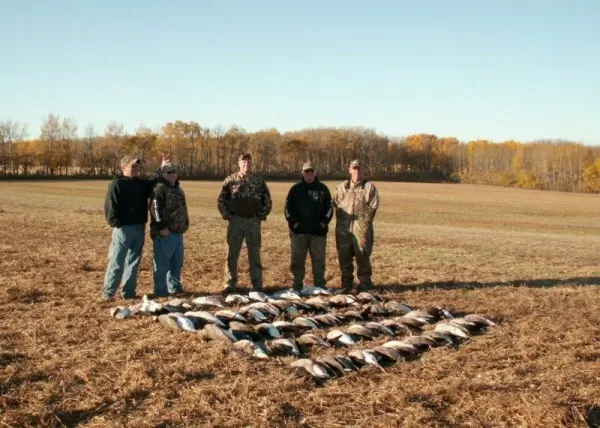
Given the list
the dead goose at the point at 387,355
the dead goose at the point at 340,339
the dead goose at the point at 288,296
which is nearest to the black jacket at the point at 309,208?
the dead goose at the point at 288,296

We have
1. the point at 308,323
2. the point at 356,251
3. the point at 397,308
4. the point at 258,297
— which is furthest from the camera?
the point at 356,251

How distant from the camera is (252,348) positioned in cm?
657

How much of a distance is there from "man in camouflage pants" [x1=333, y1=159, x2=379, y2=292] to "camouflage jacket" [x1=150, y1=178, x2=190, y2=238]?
9.50ft

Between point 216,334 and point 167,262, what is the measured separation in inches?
121

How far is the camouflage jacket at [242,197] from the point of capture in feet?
33.2

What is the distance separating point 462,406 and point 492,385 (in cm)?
72

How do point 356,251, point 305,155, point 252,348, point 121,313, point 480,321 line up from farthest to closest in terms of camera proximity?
point 305,155
point 356,251
point 121,313
point 480,321
point 252,348

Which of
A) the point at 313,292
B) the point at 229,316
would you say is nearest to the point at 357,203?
the point at 313,292

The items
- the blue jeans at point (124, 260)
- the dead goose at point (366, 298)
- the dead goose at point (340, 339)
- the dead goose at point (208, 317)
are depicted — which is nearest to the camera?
the dead goose at point (340, 339)

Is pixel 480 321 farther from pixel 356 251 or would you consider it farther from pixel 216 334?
pixel 216 334

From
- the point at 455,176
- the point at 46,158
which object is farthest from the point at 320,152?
the point at 46,158

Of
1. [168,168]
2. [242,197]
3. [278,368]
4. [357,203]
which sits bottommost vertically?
[278,368]

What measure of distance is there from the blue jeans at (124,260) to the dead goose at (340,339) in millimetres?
3903

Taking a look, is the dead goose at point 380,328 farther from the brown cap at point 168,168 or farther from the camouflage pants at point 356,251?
the brown cap at point 168,168
